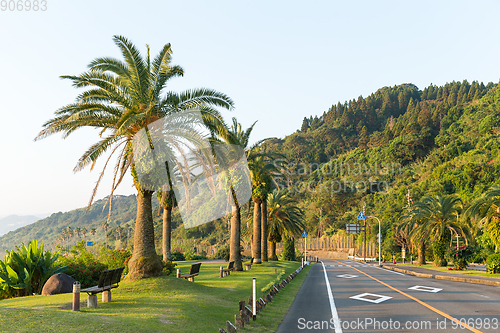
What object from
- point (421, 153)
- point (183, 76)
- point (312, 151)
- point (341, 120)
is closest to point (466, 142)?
point (421, 153)

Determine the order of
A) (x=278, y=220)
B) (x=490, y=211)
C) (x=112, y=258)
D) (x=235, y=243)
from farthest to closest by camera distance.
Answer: (x=278, y=220)
(x=490, y=211)
(x=235, y=243)
(x=112, y=258)

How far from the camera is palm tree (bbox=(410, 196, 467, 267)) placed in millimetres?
41125

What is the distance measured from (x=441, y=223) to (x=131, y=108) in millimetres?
36260

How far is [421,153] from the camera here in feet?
346

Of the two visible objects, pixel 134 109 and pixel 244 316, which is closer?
pixel 244 316

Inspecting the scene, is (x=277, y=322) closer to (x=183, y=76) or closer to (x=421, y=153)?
(x=183, y=76)

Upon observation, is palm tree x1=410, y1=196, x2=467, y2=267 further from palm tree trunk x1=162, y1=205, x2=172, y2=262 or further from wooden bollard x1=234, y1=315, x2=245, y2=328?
wooden bollard x1=234, y1=315, x2=245, y2=328

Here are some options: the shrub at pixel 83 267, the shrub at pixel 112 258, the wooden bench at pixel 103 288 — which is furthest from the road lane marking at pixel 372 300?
the shrub at pixel 112 258

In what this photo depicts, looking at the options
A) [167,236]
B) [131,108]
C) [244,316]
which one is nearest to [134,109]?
[131,108]

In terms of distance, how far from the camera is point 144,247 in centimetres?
1636

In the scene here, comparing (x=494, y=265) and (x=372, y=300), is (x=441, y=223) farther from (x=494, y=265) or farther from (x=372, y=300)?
(x=372, y=300)

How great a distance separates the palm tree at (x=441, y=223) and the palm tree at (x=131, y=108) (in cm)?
3281

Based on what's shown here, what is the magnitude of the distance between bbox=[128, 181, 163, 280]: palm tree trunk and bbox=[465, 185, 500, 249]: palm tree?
25.7m

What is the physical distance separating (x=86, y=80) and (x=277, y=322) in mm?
12545
